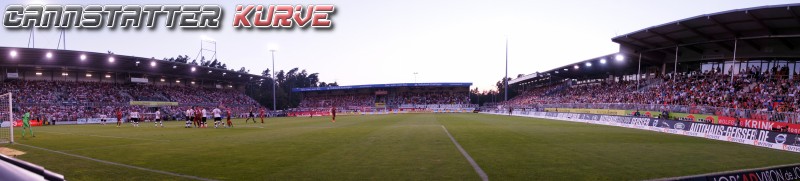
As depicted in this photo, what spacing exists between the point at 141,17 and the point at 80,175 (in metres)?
16.2

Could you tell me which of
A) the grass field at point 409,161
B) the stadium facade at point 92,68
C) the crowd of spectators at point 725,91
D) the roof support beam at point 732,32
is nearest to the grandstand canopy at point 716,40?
the roof support beam at point 732,32

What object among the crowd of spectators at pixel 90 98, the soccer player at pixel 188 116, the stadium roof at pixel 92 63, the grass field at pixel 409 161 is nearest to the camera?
the grass field at pixel 409 161

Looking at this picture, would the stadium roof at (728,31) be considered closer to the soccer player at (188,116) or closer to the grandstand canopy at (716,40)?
the grandstand canopy at (716,40)

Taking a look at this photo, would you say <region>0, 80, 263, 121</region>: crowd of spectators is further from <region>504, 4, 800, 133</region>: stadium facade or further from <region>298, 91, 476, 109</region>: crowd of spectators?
<region>504, 4, 800, 133</region>: stadium facade

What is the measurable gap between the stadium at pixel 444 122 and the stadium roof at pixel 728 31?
0.18 metres

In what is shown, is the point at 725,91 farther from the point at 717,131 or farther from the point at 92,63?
the point at 92,63

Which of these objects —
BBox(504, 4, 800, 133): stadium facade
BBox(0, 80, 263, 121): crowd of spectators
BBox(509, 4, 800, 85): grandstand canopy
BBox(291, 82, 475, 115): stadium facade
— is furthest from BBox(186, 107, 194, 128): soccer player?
BBox(291, 82, 475, 115): stadium facade

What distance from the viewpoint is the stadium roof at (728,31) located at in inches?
1168

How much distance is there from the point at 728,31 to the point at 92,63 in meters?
65.3

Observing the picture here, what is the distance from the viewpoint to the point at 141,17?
22484mm

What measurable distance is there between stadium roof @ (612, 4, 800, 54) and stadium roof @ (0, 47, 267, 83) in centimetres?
5462

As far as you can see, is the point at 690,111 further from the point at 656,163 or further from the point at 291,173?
the point at 291,173

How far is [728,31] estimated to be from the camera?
114 feet

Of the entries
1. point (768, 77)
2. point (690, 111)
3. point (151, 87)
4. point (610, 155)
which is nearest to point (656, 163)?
point (610, 155)
